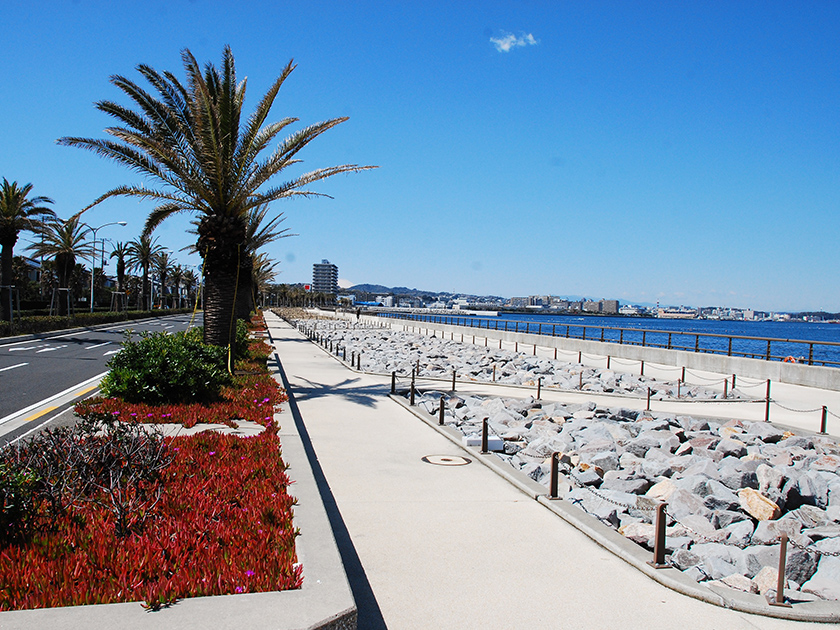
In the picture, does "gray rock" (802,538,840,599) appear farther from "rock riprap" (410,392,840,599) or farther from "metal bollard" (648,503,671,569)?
"metal bollard" (648,503,671,569)

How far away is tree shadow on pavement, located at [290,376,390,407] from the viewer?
15.6 m

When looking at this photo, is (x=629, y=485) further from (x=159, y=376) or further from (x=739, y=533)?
(x=159, y=376)

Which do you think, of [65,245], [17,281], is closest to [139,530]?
[65,245]

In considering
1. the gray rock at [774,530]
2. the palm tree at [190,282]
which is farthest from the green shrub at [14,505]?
the palm tree at [190,282]

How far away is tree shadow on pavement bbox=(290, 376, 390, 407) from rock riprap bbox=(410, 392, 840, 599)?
2.90 meters

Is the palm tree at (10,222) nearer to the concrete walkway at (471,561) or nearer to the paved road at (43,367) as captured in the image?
the paved road at (43,367)

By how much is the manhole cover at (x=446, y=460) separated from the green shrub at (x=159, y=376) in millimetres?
4960

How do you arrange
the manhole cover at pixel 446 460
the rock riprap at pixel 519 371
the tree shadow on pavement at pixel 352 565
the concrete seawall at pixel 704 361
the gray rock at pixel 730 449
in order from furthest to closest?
1. the concrete seawall at pixel 704 361
2. the rock riprap at pixel 519 371
3. the gray rock at pixel 730 449
4. the manhole cover at pixel 446 460
5. the tree shadow on pavement at pixel 352 565

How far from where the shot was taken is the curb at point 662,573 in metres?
4.75

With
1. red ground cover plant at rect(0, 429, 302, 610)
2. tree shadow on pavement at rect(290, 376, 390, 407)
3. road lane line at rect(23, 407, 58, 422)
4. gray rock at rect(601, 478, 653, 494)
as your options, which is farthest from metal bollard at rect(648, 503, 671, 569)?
road lane line at rect(23, 407, 58, 422)

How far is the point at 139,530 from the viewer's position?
491 centimetres

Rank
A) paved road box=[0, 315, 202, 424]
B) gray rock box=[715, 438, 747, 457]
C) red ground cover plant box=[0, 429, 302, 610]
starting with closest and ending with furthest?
red ground cover plant box=[0, 429, 302, 610] → gray rock box=[715, 438, 747, 457] → paved road box=[0, 315, 202, 424]

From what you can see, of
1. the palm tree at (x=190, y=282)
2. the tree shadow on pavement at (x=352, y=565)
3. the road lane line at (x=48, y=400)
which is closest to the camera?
the tree shadow on pavement at (x=352, y=565)

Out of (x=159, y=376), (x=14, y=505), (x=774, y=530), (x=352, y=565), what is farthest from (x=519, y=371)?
(x=14, y=505)
